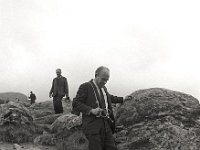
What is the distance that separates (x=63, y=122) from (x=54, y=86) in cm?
352

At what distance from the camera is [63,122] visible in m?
10.9

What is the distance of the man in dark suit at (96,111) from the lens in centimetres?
638

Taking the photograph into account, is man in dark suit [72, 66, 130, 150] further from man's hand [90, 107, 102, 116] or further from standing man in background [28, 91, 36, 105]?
standing man in background [28, 91, 36, 105]

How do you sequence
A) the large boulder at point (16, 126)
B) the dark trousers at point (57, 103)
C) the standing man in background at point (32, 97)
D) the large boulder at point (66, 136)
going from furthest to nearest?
the standing man in background at point (32, 97)
the dark trousers at point (57, 103)
the large boulder at point (16, 126)
the large boulder at point (66, 136)

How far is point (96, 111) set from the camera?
628 centimetres

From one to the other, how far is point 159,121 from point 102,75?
246 cm

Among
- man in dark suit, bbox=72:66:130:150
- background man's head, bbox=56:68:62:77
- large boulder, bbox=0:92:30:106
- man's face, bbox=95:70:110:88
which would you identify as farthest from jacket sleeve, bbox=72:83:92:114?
large boulder, bbox=0:92:30:106

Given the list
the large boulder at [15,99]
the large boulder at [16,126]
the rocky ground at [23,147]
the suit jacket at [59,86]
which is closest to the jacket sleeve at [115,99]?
the rocky ground at [23,147]

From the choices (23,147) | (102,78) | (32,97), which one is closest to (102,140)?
(102,78)

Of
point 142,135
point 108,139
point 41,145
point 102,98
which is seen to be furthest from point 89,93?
point 41,145

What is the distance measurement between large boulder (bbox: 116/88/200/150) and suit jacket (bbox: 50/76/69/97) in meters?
5.42

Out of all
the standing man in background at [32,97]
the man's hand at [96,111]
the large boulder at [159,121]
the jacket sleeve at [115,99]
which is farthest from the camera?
the standing man in background at [32,97]

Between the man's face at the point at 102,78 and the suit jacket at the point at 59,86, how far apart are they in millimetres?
7673

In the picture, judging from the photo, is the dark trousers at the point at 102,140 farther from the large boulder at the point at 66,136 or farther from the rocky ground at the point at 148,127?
the large boulder at the point at 66,136
